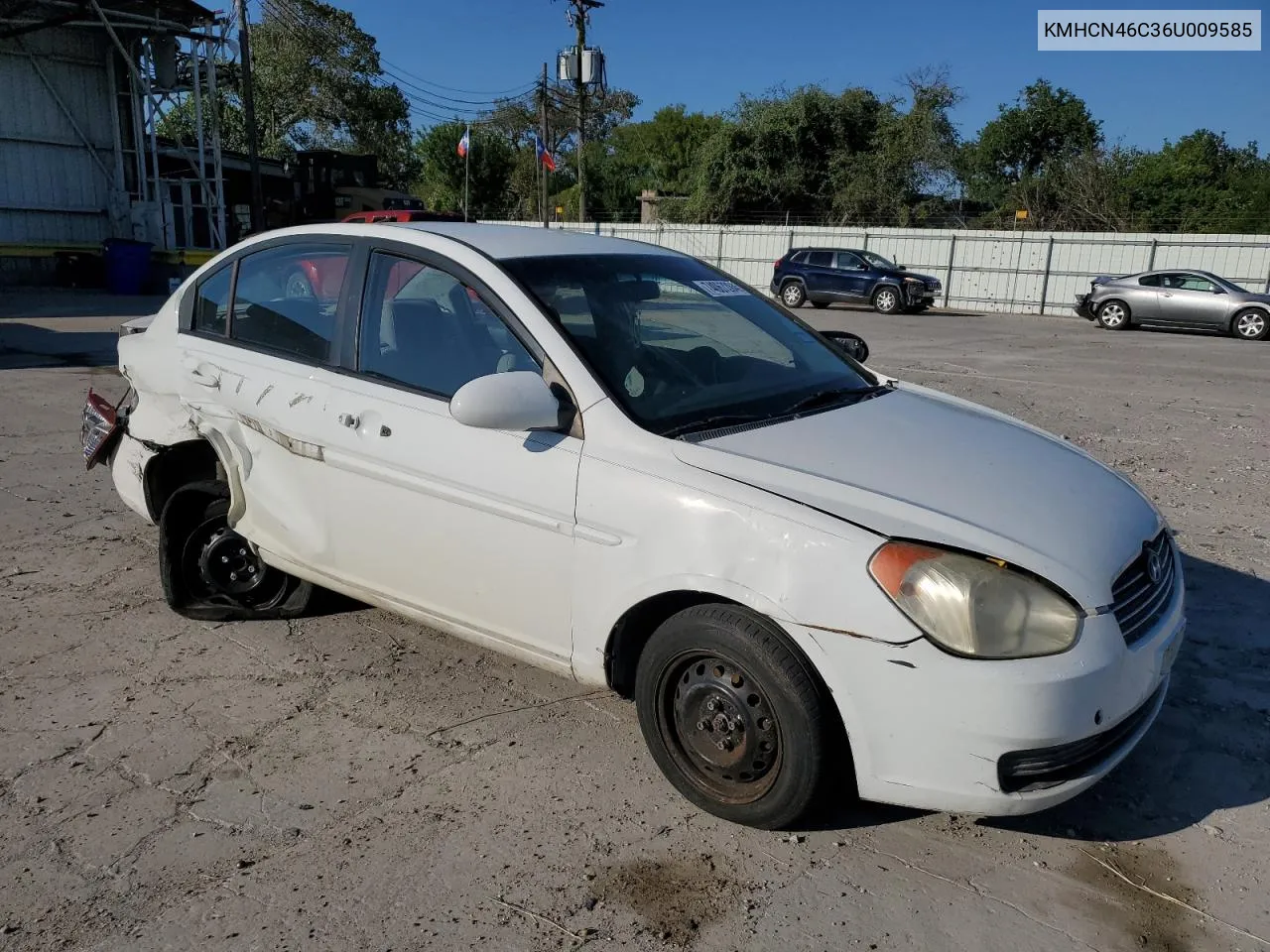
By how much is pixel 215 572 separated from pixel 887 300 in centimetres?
2152

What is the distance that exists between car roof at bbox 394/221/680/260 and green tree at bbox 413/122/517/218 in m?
50.3

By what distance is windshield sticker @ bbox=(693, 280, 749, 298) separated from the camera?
3949 mm

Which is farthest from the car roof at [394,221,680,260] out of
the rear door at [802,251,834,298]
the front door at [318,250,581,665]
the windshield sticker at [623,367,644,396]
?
the rear door at [802,251,834,298]

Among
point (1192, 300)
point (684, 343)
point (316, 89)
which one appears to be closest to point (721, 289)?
point (684, 343)

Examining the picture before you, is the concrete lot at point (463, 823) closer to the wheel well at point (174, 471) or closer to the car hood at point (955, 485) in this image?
the wheel well at point (174, 471)

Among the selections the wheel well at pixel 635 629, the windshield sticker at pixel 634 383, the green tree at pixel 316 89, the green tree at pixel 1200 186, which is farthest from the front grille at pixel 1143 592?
the green tree at pixel 316 89

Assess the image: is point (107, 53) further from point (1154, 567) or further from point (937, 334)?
point (1154, 567)

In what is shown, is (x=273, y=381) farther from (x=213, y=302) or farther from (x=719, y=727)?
(x=719, y=727)

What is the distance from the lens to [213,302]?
14.0ft

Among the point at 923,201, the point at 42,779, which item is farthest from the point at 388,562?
the point at 923,201

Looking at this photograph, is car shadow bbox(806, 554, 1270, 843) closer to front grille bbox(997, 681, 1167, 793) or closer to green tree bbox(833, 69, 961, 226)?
front grille bbox(997, 681, 1167, 793)

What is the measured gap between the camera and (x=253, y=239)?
4.23 meters

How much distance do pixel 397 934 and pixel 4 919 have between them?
3.26ft

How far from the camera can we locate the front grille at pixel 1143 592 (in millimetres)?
2633
